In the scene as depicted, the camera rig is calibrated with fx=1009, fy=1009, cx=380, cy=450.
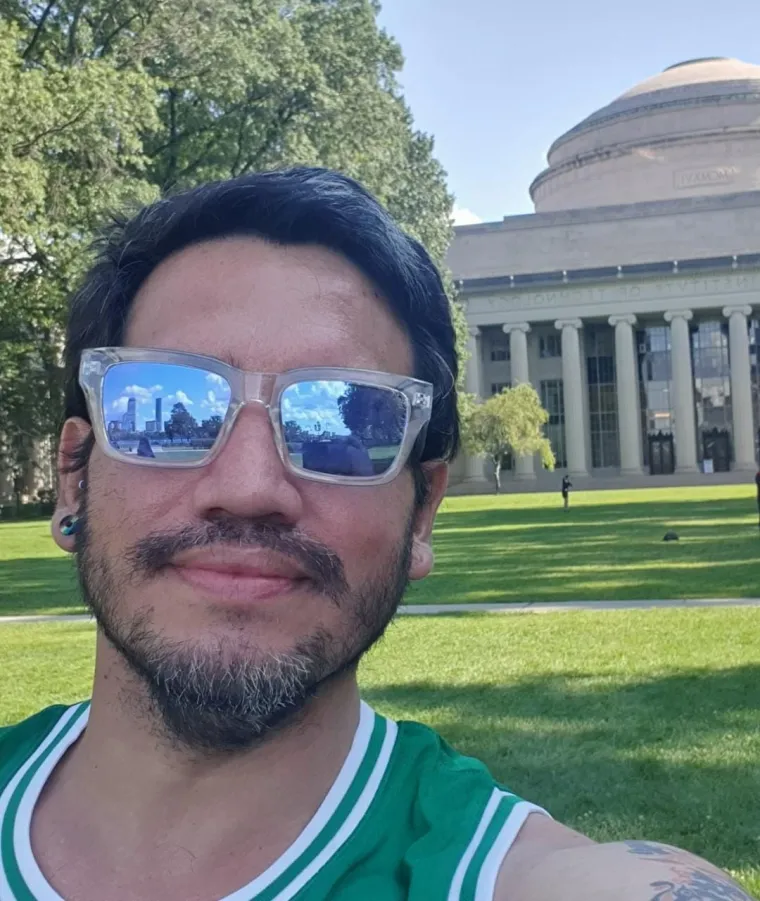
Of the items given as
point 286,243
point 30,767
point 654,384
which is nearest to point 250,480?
point 286,243

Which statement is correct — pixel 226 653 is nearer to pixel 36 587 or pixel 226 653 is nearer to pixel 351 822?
pixel 351 822

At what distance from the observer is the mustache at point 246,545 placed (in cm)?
165

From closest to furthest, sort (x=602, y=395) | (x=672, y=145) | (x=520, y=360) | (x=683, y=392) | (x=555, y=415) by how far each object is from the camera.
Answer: (x=683, y=392) < (x=520, y=360) < (x=555, y=415) < (x=602, y=395) < (x=672, y=145)

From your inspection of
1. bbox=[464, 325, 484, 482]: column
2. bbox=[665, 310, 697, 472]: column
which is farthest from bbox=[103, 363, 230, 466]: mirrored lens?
bbox=[665, 310, 697, 472]: column

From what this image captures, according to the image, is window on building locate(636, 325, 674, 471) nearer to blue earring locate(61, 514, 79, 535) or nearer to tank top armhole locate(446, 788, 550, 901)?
blue earring locate(61, 514, 79, 535)

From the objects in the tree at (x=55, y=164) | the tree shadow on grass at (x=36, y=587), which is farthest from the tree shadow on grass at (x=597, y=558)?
the tree at (x=55, y=164)

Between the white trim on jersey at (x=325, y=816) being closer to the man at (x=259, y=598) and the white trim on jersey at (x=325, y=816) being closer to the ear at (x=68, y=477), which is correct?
the man at (x=259, y=598)

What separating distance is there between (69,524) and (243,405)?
0.54 meters

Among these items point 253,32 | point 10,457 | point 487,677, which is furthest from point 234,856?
point 10,457

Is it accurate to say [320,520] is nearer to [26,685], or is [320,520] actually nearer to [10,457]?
[26,685]

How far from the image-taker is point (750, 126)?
7800 centimetres

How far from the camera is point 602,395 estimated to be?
76.5 metres

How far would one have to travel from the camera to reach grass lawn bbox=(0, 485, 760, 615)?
542 inches

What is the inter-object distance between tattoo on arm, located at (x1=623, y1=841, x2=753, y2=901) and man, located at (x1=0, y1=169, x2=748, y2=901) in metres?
0.01
